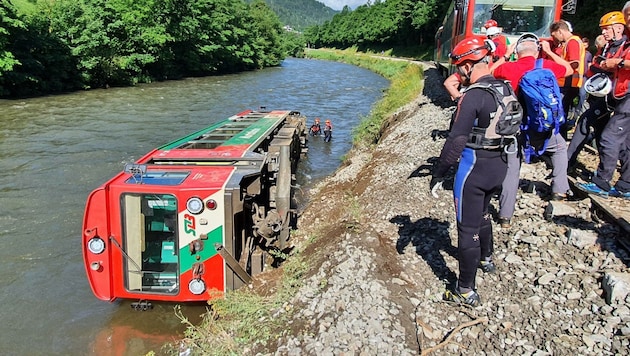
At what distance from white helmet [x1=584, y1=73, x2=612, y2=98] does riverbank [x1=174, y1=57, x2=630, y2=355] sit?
132 centimetres

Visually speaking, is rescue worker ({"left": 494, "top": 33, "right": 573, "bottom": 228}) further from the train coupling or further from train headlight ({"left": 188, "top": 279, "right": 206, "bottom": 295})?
the train coupling

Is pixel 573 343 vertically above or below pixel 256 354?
above

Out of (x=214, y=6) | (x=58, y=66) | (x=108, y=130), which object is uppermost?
(x=214, y=6)

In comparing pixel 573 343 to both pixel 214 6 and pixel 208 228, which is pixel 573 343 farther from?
pixel 214 6

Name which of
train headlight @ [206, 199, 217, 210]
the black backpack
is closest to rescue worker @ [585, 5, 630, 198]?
the black backpack

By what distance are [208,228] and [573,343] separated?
3877 mm

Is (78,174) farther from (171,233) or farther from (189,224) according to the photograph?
(189,224)

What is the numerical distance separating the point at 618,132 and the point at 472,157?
8.61ft

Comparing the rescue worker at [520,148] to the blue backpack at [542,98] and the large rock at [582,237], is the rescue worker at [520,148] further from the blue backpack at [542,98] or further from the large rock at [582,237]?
the large rock at [582,237]

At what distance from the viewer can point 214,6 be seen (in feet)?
151

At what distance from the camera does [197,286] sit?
222 inches

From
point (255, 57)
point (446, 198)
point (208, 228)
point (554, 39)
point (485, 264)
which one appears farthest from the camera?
point (255, 57)

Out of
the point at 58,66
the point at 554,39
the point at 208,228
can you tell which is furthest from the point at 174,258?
the point at 58,66

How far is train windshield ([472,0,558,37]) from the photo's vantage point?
1106cm
